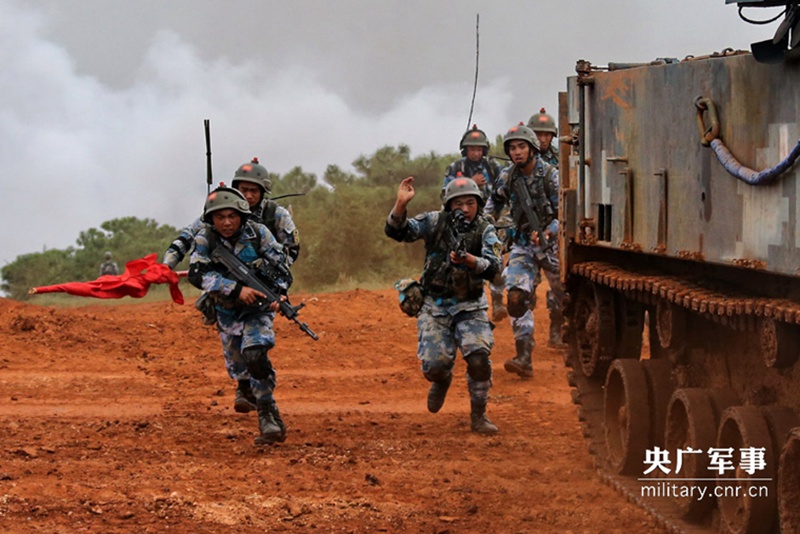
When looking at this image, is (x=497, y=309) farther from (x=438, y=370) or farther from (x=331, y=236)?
(x=331, y=236)

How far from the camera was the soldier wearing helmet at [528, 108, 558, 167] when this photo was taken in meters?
14.1

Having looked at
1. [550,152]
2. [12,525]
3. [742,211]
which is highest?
[550,152]

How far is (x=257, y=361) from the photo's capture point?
9.95 metres

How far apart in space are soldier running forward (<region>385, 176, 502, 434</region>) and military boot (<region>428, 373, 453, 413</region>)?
0.14 metres

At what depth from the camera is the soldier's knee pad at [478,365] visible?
1019cm

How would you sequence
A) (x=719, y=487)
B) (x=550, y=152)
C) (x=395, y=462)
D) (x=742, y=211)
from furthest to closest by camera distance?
(x=550, y=152) → (x=395, y=462) → (x=719, y=487) → (x=742, y=211)

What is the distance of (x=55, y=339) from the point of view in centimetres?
1563

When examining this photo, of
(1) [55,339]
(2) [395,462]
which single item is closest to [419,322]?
(2) [395,462]

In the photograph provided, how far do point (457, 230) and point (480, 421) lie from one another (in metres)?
1.42

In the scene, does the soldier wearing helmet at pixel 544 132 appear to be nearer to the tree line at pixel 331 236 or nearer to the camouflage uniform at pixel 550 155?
the camouflage uniform at pixel 550 155

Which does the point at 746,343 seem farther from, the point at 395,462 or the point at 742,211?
the point at 395,462

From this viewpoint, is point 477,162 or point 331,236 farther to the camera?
point 331,236

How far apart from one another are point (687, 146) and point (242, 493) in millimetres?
3239

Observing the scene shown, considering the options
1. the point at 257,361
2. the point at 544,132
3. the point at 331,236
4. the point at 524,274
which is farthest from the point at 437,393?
the point at 331,236
